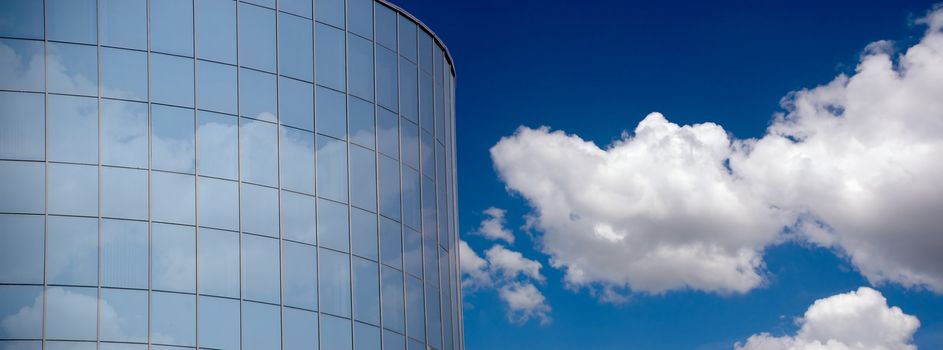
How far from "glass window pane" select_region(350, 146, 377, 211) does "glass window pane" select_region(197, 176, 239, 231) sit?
5748mm

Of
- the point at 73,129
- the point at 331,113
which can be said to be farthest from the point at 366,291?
the point at 73,129

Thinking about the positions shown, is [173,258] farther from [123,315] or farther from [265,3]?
[265,3]

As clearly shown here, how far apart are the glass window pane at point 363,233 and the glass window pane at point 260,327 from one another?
5245 millimetres

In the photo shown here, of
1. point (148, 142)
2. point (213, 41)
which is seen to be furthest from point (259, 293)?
point (213, 41)

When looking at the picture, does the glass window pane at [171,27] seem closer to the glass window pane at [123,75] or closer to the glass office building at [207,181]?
the glass office building at [207,181]

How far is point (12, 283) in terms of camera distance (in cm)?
4644

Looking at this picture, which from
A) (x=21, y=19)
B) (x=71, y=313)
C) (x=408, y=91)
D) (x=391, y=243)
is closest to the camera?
(x=71, y=313)

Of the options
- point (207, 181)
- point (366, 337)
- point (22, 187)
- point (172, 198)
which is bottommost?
point (366, 337)

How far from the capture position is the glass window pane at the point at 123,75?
164 ft

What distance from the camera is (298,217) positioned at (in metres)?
52.7

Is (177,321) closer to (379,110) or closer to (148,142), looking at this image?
(148,142)

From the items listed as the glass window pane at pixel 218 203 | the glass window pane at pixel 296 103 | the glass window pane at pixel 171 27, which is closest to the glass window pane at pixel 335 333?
the glass window pane at pixel 218 203

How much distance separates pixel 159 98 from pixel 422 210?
1382cm

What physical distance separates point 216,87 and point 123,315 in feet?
33.4
